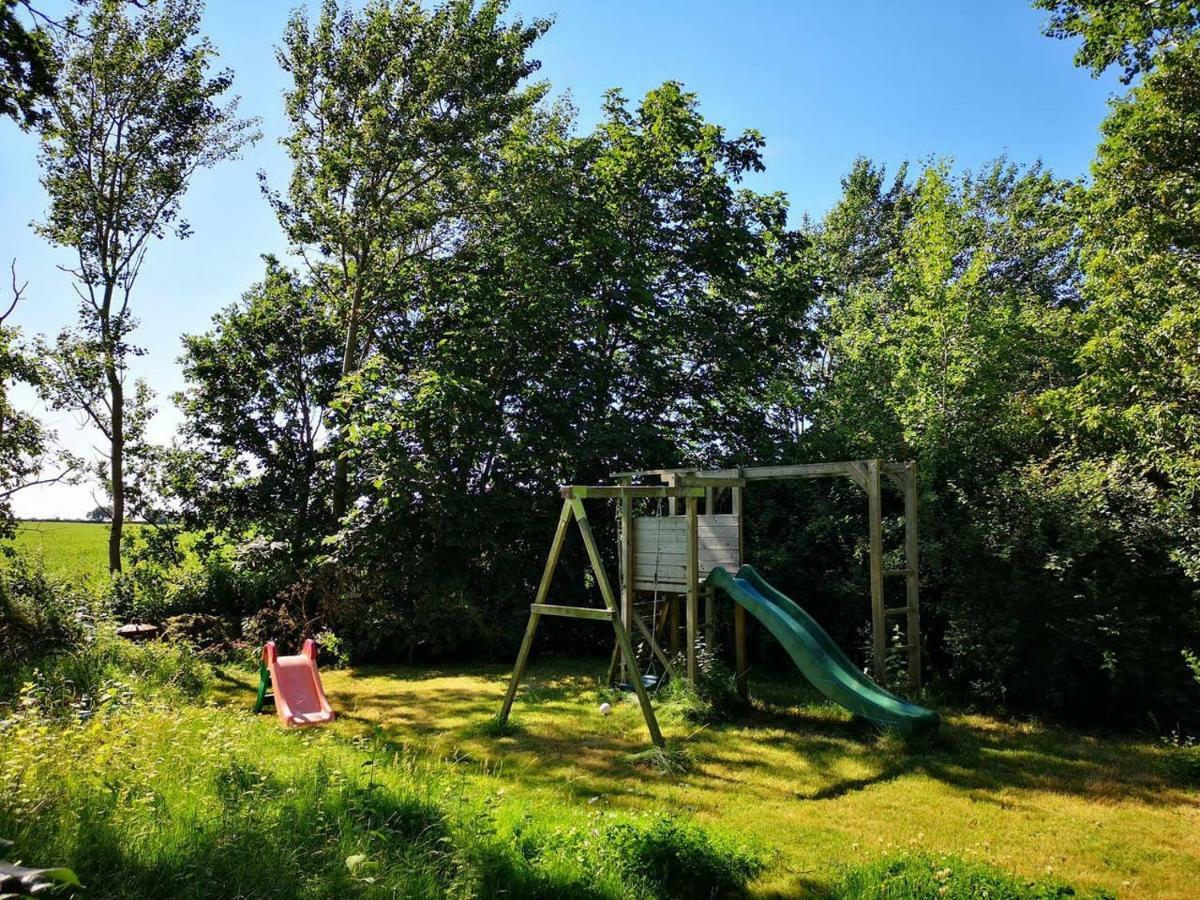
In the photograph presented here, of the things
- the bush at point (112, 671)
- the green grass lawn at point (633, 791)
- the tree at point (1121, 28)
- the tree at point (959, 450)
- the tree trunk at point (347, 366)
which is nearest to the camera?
the green grass lawn at point (633, 791)

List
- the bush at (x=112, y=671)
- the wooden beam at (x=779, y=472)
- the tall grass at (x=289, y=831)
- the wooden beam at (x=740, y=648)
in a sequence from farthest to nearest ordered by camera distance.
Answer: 1. the wooden beam at (x=740, y=648)
2. the wooden beam at (x=779, y=472)
3. the bush at (x=112, y=671)
4. the tall grass at (x=289, y=831)

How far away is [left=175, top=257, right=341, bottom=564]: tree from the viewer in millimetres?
13688

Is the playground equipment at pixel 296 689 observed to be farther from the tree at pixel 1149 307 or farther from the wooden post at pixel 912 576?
the tree at pixel 1149 307

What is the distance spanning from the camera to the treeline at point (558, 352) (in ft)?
32.5

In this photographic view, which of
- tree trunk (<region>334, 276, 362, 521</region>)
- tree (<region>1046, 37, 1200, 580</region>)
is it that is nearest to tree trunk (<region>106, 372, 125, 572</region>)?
tree trunk (<region>334, 276, 362, 521</region>)

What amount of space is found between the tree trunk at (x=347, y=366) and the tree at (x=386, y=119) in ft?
0.07

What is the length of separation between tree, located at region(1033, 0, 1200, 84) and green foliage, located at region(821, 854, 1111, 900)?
35.9 feet

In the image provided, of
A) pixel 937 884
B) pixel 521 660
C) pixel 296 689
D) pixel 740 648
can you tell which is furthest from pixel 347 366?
pixel 937 884

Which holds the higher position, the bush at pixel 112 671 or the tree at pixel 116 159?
the tree at pixel 116 159

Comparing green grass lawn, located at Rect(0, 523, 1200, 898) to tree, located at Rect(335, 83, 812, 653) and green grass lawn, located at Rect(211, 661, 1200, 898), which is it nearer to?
green grass lawn, located at Rect(211, 661, 1200, 898)

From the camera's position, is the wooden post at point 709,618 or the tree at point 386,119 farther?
the tree at point 386,119

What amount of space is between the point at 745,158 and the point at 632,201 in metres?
2.81

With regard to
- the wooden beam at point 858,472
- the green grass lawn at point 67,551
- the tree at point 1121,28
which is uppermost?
the tree at point 1121,28

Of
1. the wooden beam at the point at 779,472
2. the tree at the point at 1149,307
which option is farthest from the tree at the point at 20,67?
the tree at the point at 1149,307
